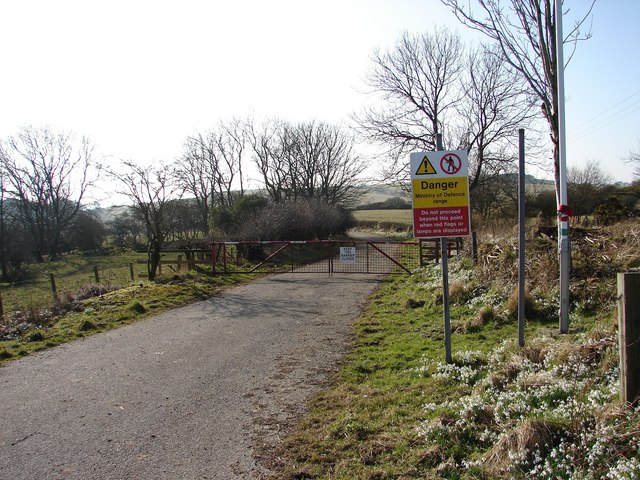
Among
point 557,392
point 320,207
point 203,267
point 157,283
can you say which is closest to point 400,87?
point 320,207

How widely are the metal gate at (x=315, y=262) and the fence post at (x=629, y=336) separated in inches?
543

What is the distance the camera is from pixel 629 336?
12.2 ft

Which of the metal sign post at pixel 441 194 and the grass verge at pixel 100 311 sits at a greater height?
the metal sign post at pixel 441 194

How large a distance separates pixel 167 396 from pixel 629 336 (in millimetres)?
5192

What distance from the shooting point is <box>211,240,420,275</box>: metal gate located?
61.1ft

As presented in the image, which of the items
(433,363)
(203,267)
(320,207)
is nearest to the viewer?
(433,363)

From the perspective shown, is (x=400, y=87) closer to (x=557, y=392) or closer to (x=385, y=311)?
(x=385, y=311)

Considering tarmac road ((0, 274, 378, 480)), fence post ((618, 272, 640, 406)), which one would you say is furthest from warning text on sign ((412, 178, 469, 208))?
tarmac road ((0, 274, 378, 480))

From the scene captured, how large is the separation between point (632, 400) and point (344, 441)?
2.43 metres

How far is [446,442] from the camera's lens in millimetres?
4059

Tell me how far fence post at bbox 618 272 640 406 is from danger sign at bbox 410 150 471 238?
101 inches

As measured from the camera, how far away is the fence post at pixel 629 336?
3.63 meters

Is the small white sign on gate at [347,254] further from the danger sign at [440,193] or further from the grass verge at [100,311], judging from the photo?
the danger sign at [440,193]

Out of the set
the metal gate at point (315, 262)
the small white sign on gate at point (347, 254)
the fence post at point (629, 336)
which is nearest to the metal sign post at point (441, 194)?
the fence post at point (629, 336)
